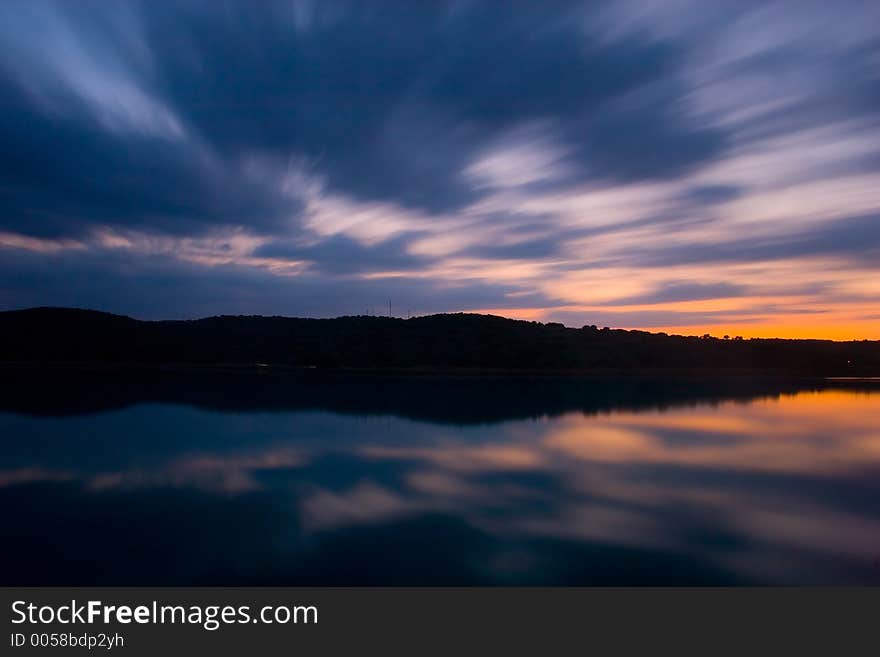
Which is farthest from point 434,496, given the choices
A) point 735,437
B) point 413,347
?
point 413,347

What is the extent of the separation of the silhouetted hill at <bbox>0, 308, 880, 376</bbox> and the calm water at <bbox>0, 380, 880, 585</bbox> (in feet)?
89.8

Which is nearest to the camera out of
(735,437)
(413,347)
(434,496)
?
(434,496)

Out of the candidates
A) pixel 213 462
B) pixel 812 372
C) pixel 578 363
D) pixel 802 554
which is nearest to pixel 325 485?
pixel 213 462

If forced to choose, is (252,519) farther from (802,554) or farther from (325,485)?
(802,554)

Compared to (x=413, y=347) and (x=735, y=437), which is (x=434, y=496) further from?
(x=413, y=347)

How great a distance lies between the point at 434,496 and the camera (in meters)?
10.7

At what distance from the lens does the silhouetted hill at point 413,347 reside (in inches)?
1928

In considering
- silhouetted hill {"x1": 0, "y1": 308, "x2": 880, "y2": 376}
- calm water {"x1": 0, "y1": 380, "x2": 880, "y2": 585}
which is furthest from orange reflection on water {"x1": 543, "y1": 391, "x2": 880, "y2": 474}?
silhouetted hill {"x1": 0, "y1": 308, "x2": 880, "y2": 376}

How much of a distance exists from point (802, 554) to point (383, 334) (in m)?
55.4

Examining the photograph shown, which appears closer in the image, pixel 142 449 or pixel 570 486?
pixel 570 486

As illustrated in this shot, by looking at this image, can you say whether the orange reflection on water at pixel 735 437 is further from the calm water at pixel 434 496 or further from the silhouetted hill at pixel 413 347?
the silhouetted hill at pixel 413 347

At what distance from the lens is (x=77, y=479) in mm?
11625

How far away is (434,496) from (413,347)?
45099 millimetres
